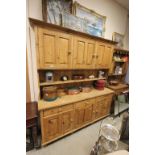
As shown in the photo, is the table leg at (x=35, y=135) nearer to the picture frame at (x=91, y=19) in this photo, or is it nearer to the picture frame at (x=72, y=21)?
the picture frame at (x=72, y=21)

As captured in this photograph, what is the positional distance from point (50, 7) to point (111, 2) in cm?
190

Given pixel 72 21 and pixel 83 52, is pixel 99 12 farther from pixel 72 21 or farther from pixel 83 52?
pixel 83 52

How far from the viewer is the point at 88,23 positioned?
8.02 feet

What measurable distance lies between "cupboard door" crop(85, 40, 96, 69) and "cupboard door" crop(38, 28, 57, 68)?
0.80 metres

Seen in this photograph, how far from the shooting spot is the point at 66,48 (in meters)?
2.00

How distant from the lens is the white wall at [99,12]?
181 centimetres

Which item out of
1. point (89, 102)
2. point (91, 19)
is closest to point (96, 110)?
point (89, 102)

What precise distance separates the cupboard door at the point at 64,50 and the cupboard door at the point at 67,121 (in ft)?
3.00

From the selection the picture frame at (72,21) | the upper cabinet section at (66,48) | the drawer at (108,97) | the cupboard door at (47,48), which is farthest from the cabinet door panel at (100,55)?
the cupboard door at (47,48)

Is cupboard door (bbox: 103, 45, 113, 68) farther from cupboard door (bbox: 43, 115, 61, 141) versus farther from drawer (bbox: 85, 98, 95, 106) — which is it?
cupboard door (bbox: 43, 115, 61, 141)
